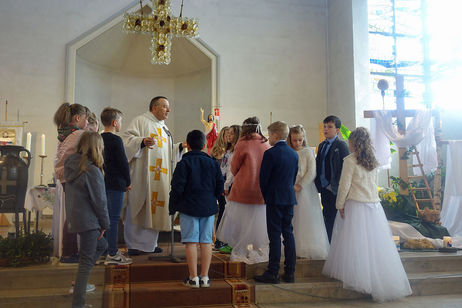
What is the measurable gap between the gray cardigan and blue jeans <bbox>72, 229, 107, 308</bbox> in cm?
8

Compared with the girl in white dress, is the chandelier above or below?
above

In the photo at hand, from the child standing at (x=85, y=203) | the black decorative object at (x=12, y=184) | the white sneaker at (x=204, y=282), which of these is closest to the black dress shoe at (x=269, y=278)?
the white sneaker at (x=204, y=282)

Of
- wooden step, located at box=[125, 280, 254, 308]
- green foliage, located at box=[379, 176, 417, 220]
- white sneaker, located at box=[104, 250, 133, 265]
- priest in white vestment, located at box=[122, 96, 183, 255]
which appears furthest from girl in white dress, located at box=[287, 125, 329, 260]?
green foliage, located at box=[379, 176, 417, 220]

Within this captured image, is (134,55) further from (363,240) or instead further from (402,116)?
(363,240)

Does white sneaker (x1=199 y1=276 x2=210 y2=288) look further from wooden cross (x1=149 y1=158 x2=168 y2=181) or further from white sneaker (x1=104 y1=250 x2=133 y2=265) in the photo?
wooden cross (x1=149 y1=158 x2=168 y2=181)

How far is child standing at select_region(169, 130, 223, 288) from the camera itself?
3.70 m

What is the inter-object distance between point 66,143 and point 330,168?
2.82 meters

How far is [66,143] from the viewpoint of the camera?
387cm

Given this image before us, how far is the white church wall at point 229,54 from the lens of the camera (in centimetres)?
958

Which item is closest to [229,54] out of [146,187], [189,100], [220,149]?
[189,100]

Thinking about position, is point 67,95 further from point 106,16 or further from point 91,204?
point 91,204

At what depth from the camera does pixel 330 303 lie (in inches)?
158

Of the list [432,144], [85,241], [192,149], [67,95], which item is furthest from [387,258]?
[67,95]

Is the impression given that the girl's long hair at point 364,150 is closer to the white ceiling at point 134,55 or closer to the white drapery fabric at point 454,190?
the white drapery fabric at point 454,190
